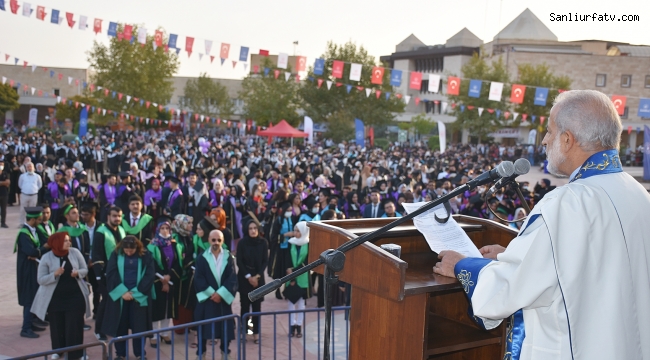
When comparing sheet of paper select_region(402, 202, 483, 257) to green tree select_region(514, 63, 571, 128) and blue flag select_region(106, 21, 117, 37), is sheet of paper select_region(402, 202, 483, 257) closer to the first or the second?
blue flag select_region(106, 21, 117, 37)

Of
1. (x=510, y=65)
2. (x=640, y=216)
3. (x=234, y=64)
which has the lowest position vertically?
(x=640, y=216)

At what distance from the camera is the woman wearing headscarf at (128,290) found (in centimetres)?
707

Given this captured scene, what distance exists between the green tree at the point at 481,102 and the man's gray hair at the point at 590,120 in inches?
1712

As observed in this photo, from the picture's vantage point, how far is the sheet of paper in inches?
117

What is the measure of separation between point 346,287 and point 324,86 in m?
44.2

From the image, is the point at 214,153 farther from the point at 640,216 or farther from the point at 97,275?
the point at 640,216

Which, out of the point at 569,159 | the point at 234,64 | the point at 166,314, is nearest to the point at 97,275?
the point at 166,314

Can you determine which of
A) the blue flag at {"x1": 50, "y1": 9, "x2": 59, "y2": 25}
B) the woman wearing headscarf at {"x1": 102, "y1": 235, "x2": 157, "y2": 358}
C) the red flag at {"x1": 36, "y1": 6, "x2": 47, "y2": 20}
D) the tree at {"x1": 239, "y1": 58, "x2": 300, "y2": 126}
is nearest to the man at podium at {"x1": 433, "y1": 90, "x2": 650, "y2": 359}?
the woman wearing headscarf at {"x1": 102, "y1": 235, "x2": 157, "y2": 358}

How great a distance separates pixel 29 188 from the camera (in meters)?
14.4

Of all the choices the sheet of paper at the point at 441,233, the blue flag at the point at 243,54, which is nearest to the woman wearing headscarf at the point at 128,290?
the sheet of paper at the point at 441,233

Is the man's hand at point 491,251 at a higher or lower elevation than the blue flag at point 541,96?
lower

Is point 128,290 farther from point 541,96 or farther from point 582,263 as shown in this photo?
point 541,96

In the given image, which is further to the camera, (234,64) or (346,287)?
(234,64)

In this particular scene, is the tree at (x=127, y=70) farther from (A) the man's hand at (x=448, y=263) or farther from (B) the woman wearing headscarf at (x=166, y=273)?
(A) the man's hand at (x=448, y=263)
